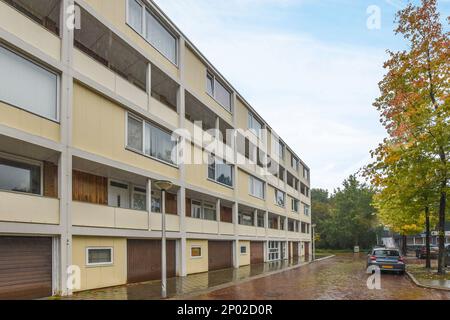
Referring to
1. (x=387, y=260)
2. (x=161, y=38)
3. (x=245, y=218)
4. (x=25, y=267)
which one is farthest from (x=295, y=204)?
(x=25, y=267)

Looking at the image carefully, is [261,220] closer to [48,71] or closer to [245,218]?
[245,218]

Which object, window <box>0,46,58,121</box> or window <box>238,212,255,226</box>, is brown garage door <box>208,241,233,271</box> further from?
window <box>0,46,58,121</box>

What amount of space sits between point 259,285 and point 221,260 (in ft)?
28.5

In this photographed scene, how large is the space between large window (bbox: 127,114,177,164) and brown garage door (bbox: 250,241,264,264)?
43.9 ft

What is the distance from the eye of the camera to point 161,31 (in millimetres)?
20000

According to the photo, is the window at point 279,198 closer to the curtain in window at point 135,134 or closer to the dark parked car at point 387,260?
the dark parked car at point 387,260

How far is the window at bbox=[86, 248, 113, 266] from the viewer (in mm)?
14367

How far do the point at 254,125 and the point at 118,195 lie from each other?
60.1ft

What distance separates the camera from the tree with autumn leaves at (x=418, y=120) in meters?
18.8

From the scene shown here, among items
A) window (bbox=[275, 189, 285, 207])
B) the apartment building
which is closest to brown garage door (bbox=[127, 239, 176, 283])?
the apartment building

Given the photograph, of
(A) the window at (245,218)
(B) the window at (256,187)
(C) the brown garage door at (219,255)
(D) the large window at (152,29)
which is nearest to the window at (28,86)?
(D) the large window at (152,29)

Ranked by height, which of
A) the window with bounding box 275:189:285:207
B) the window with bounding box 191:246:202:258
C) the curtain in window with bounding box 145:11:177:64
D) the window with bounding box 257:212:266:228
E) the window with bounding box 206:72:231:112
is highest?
the curtain in window with bounding box 145:11:177:64
